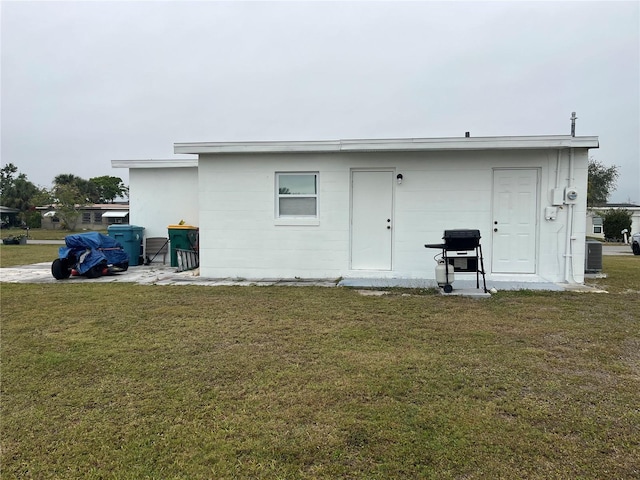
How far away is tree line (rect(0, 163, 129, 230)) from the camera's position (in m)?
35.0

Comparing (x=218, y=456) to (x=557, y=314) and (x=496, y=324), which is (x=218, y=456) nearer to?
(x=496, y=324)

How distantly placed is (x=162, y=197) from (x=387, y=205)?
6.58 meters

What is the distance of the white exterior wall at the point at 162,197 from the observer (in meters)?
11.4

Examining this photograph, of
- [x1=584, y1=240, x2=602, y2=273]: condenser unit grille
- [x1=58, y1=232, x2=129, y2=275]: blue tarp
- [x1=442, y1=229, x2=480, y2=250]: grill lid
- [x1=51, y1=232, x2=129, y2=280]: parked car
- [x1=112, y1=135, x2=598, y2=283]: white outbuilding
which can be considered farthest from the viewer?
[x1=584, y1=240, x2=602, y2=273]: condenser unit grille

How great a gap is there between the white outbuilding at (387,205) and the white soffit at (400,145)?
0.06 feet

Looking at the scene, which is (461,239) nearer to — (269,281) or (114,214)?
(269,281)

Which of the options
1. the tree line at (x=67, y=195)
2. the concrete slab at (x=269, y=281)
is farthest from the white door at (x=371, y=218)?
the tree line at (x=67, y=195)

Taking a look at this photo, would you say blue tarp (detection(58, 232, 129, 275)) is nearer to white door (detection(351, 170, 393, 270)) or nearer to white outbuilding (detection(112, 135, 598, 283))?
white outbuilding (detection(112, 135, 598, 283))

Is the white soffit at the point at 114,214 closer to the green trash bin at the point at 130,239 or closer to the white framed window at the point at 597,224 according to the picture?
the green trash bin at the point at 130,239

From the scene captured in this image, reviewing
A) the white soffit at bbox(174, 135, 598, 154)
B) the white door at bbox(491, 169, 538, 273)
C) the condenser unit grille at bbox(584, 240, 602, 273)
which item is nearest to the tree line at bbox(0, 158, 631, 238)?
the condenser unit grille at bbox(584, 240, 602, 273)

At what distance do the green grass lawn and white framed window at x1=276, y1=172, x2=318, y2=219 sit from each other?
318cm

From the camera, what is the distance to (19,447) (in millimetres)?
2326

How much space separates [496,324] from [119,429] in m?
4.00

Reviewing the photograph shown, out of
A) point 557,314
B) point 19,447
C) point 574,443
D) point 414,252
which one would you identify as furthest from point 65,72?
point 574,443
